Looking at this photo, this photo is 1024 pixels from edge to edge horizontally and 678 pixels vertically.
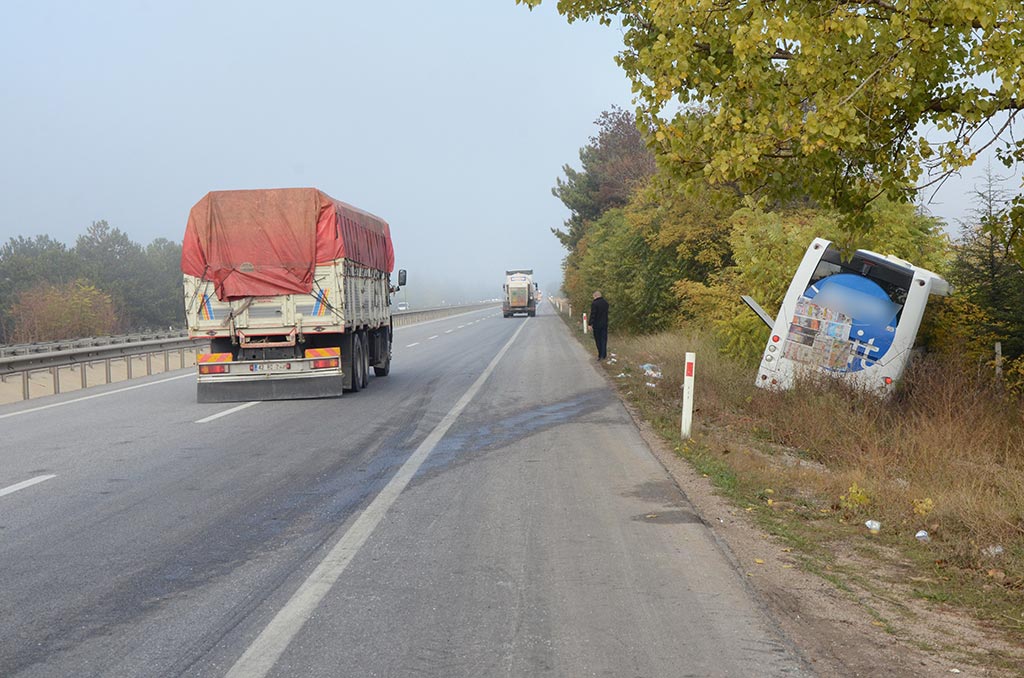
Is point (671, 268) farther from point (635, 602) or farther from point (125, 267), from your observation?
point (125, 267)

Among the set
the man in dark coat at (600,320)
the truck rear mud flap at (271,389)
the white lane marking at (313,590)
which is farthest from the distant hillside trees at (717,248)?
the truck rear mud flap at (271,389)

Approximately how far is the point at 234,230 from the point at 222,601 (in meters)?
12.3

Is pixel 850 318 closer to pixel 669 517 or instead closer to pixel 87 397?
pixel 669 517

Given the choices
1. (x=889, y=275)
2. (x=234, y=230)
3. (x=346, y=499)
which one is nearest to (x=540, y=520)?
(x=346, y=499)

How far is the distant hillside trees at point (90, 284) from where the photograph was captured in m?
93.6

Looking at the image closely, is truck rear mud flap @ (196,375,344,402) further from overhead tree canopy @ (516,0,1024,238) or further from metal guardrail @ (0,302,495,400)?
overhead tree canopy @ (516,0,1024,238)

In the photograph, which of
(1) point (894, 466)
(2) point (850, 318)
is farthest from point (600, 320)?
(1) point (894, 466)

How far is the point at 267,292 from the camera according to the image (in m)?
16.6

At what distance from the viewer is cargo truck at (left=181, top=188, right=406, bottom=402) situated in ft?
54.6

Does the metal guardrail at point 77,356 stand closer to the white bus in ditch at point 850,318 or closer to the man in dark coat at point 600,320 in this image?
the white bus in ditch at point 850,318

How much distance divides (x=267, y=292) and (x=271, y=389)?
5.59 ft

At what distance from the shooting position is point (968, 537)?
6.96m

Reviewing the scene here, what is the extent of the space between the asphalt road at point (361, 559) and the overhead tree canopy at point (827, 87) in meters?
3.40

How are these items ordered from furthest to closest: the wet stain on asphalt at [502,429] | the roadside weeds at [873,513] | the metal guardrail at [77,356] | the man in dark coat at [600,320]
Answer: the man in dark coat at [600,320] → the metal guardrail at [77,356] → the wet stain on asphalt at [502,429] → the roadside weeds at [873,513]
